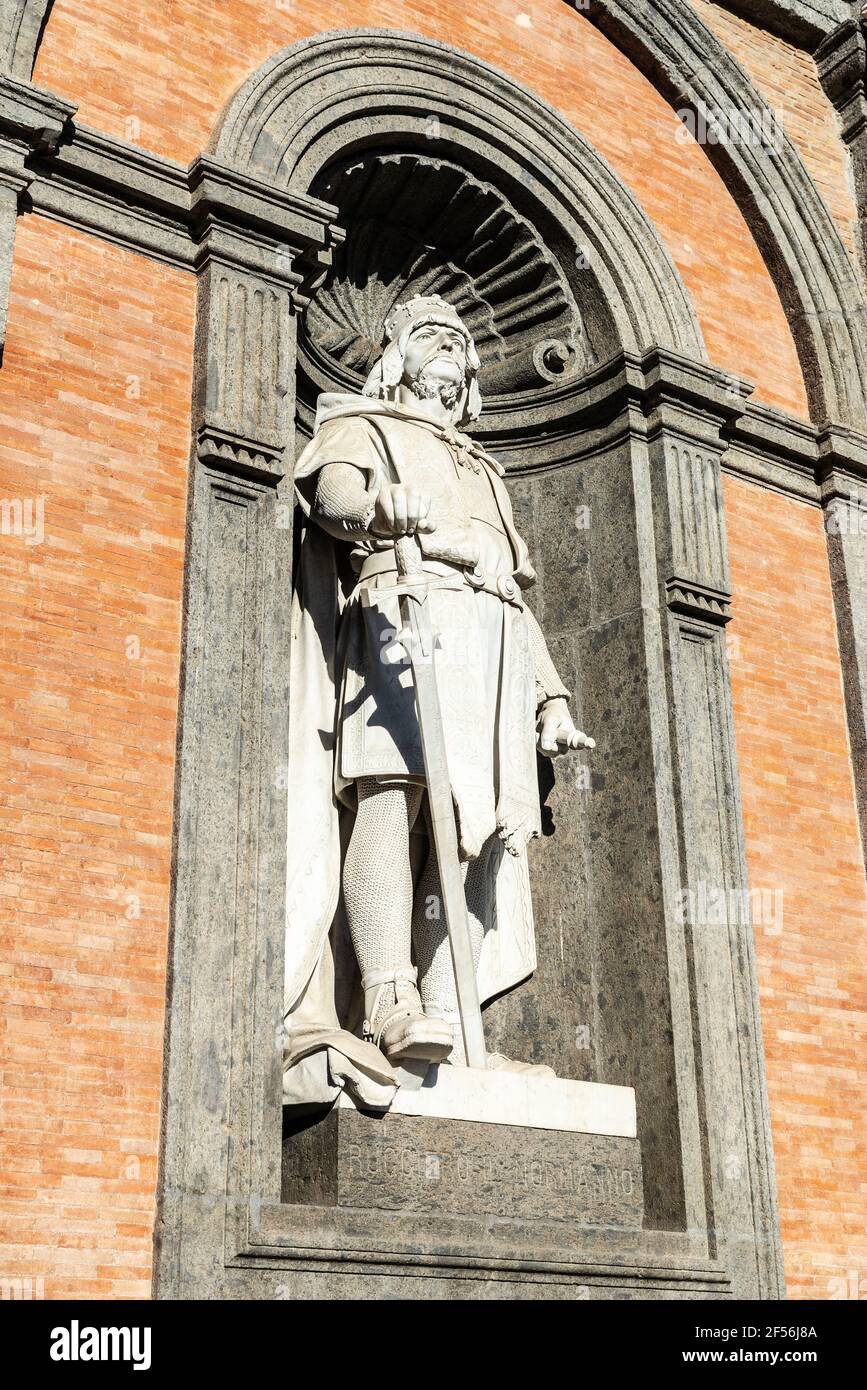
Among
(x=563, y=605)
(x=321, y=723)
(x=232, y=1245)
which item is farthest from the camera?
(x=563, y=605)

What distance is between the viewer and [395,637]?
20.9 ft

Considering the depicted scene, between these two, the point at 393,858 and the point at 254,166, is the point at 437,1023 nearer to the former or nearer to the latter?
the point at 393,858

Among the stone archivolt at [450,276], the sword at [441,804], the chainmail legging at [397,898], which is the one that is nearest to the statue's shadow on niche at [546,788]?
the chainmail legging at [397,898]

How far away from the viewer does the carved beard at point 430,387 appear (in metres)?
7.20

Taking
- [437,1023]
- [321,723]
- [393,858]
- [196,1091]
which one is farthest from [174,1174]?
[321,723]

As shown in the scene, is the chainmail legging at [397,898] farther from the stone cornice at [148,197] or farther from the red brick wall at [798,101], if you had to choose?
the red brick wall at [798,101]

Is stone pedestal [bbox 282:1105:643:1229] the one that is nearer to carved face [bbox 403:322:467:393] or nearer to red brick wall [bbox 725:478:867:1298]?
red brick wall [bbox 725:478:867:1298]

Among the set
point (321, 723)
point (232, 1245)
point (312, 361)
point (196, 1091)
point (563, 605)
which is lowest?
point (232, 1245)

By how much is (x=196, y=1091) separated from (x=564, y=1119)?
4.97 feet

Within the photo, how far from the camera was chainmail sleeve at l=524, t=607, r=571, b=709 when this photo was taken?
694cm

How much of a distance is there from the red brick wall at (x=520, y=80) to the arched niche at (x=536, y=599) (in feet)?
0.71

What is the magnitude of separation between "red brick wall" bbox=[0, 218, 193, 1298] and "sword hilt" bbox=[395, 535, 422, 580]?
0.86 meters

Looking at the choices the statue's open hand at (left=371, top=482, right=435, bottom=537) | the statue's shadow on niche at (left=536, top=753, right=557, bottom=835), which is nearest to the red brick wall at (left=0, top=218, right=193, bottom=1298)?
the statue's open hand at (left=371, top=482, right=435, bottom=537)

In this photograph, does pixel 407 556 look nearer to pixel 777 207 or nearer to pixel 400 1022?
pixel 400 1022
